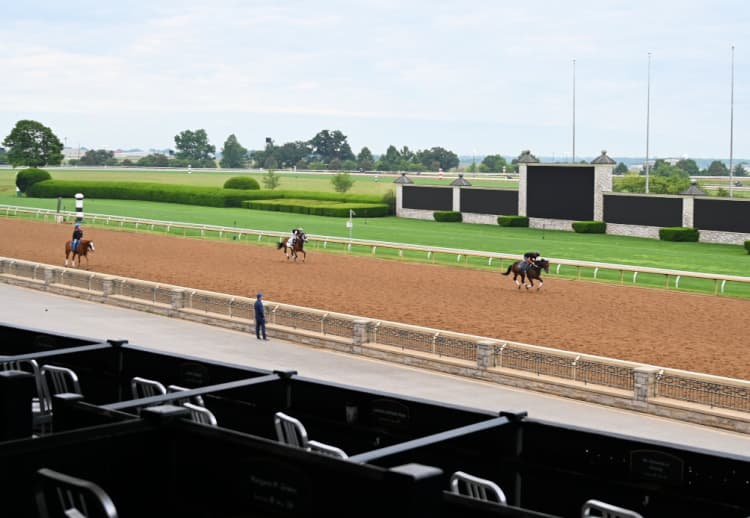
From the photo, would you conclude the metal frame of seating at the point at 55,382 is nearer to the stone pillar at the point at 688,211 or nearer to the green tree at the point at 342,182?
the stone pillar at the point at 688,211

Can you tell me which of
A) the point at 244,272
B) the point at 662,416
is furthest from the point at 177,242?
the point at 662,416

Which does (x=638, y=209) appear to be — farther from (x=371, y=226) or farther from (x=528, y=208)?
(x=371, y=226)

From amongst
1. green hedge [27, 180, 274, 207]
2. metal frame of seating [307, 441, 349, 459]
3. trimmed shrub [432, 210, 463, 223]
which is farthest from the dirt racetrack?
green hedge [27, 180, 274, 207]

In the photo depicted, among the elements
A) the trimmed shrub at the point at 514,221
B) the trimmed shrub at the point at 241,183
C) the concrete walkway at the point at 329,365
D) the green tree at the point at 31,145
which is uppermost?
the green tree at the point at 31,145

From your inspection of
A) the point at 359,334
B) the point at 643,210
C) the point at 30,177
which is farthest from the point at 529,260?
the point at 30,177

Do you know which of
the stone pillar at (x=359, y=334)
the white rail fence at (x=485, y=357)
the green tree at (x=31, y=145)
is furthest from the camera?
the green tree at (x=31, y=145)

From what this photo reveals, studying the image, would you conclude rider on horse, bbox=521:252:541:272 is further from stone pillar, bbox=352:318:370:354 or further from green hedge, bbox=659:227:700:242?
green hedge, bbox=659:227:700:242

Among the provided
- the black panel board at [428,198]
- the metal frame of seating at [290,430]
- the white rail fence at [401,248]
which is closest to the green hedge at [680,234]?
the white rail fence at [401,248]

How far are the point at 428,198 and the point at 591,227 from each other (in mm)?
15010

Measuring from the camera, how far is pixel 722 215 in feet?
171

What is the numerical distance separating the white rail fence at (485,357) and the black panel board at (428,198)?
39.1m

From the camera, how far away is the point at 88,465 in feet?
18.8

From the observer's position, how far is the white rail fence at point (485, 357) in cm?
1788

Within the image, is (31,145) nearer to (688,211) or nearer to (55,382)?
(688,211)
